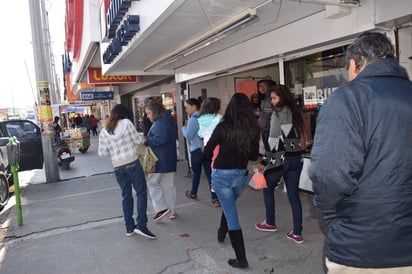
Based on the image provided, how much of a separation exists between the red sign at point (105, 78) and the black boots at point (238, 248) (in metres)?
9.50

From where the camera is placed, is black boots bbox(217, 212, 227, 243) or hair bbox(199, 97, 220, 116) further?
hair bbox(199, 97, 220, 116)

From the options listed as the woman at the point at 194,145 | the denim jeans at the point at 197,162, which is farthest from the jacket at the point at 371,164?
the denim jeans at the point at 197,162

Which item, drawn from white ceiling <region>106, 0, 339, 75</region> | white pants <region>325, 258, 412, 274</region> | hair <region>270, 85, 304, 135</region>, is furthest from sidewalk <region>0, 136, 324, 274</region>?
white ceiling <region>106, 0, 339, 75</region>

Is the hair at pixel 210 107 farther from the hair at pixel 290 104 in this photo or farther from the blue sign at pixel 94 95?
the blue sign at pixel 94 95

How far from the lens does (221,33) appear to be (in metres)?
4.62

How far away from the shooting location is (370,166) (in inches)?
60.1

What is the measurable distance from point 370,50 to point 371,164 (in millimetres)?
548

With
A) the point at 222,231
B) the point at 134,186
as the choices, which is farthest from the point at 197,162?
the point at 222,231

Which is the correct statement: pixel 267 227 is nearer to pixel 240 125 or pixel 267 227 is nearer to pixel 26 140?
pixel 240 125

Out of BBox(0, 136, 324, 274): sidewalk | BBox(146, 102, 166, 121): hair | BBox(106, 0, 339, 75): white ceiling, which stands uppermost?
BBox(106, 0, 339, 75): white ceiling

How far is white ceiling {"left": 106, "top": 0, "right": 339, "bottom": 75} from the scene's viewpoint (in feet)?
14.4

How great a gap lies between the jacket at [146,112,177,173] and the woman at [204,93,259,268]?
1430 millimetres

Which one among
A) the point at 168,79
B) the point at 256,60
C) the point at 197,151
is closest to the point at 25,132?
the point at 168,79

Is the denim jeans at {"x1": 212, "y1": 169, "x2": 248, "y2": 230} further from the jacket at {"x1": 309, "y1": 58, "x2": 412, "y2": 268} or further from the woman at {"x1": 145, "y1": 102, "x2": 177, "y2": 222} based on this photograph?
the jacket at {"x1": 309, "y1": 58, "x2": 412, "y2": 268}
